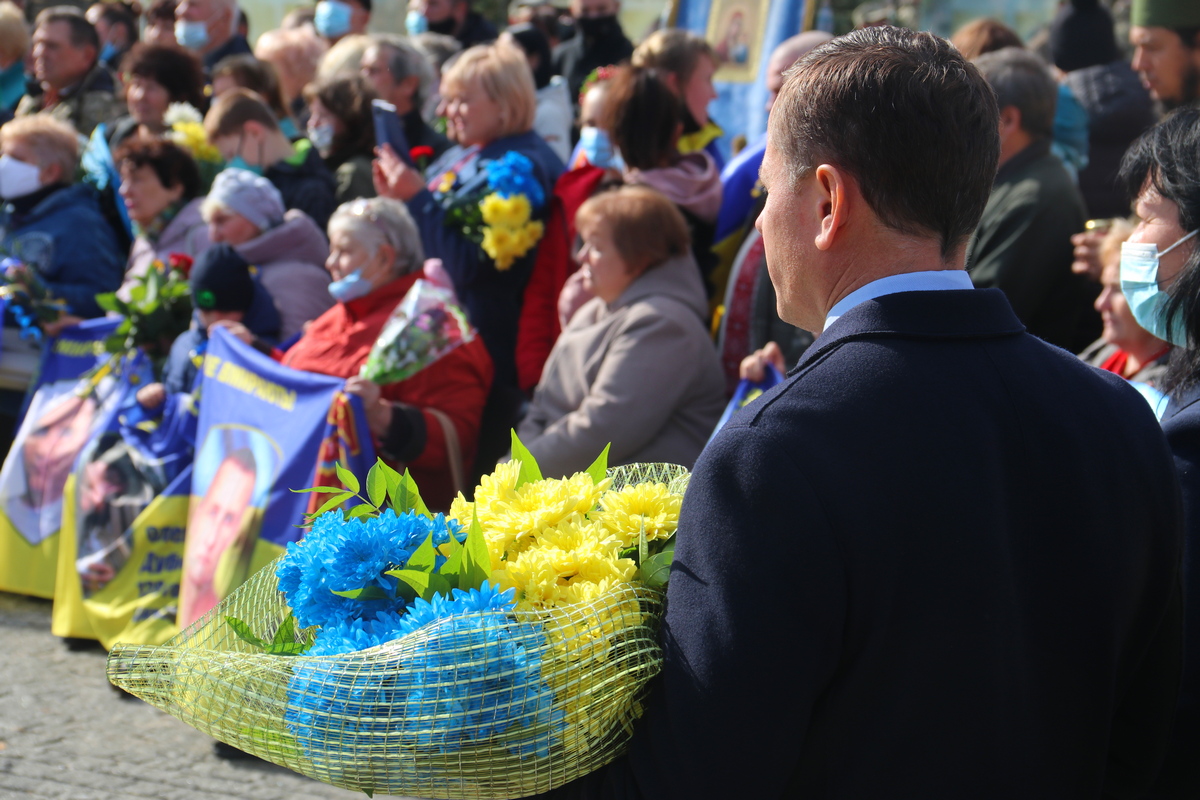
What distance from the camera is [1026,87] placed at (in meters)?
4.13

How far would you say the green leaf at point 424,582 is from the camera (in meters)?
1.54

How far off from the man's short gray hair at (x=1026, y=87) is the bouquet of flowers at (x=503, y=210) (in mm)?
1967

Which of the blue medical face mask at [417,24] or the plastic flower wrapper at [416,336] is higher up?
the blue medical face mask at [417,24]

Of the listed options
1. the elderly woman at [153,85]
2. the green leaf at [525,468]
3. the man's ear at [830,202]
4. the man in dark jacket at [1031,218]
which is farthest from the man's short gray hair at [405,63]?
the man's ear at [830,202]

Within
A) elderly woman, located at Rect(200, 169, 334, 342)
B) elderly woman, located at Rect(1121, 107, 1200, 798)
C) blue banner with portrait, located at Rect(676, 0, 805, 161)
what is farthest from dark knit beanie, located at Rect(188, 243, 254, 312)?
elderly woman, located at Rect(1121, 107, 1200, 798)

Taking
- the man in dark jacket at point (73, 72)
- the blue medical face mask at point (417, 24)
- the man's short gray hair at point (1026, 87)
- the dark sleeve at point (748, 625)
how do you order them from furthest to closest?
the blue medical face mask at point (417, 24)
the man in dark jacket at point (73, 72)
the man's short gray hair at point (1026, 87)
the dark sleeve at point (748, 625)

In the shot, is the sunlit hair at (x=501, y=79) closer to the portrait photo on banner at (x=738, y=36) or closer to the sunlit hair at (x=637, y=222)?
the sunlit hair at (x=637, y=222)

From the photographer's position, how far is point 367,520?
1.65m

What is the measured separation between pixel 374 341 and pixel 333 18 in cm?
491

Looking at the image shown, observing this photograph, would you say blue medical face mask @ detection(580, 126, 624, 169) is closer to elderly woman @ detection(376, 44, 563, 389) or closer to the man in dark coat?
elderly woman @ detection(376, 44, 563, 389)

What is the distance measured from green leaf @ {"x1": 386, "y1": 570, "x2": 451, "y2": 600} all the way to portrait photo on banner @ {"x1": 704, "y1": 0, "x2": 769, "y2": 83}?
585 centimetres

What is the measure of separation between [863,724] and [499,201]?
382 cm

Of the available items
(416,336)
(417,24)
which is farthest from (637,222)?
(417,24)

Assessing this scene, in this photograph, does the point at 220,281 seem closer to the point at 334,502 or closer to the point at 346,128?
the point at 346,128
